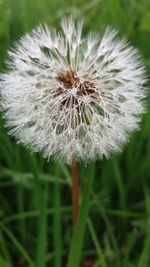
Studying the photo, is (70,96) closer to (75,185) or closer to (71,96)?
(71,96)

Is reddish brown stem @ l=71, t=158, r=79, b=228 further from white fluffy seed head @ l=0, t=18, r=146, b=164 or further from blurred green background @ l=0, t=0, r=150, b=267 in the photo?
blurred green background @ l=0, t=0, r=150, b=267

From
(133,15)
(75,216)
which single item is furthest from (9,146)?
(133,15)

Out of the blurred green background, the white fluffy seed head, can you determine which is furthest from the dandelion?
the blurred green background

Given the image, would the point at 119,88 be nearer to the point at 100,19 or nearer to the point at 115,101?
the point at 115,101

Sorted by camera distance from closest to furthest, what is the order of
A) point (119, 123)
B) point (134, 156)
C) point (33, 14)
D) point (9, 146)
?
point (119, 123) < point (9, 146) < point (134, 156) < point (33, 14)

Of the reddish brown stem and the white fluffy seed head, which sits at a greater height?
the white fluffy seed head

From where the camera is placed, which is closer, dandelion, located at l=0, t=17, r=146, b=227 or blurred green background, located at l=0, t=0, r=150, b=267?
dandelion, located at l=0, t=17, r=146, b=227

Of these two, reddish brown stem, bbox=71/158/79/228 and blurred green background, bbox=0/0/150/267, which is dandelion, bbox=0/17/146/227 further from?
blurred green background, bbox=0/0/150/267

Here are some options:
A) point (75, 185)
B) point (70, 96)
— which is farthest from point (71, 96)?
point (75, 185)

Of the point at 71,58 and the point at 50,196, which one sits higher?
the point at 71,58

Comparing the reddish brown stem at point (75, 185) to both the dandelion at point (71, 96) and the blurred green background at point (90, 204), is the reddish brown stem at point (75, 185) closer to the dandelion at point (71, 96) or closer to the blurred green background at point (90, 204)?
the dandelion at point (71, 96)
